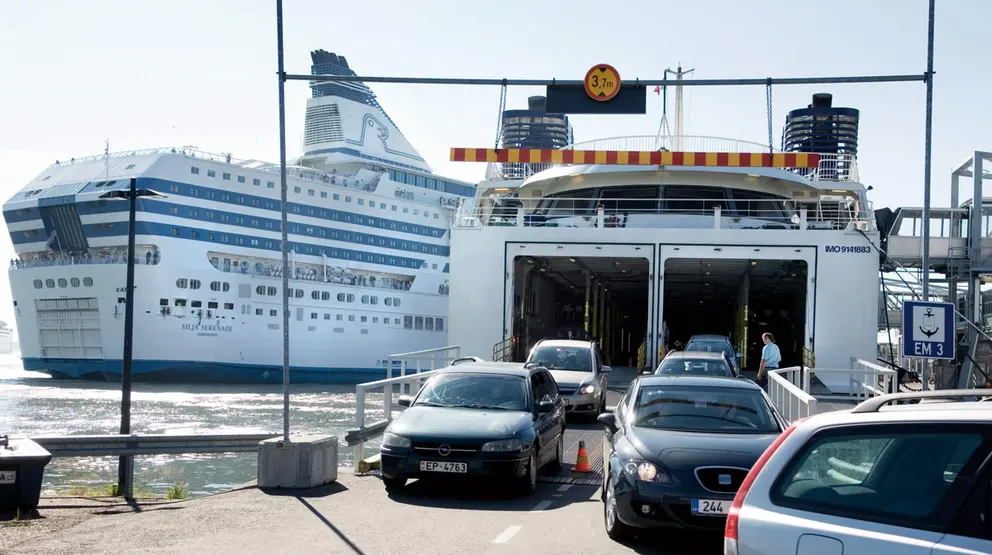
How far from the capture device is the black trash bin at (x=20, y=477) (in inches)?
340

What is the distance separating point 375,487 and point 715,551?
430cm

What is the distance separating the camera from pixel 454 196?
71.9 m

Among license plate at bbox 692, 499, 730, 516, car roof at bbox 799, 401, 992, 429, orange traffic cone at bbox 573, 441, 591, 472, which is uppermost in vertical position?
car roof at bbox 799, 401, 992, 429

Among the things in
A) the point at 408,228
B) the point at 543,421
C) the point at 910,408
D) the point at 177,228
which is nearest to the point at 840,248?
the point at 543,421

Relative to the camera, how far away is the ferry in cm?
2245

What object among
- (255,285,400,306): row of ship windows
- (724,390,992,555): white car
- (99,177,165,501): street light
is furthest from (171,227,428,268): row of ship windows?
(724,390,992,555): white car

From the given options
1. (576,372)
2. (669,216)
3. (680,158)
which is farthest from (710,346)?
(680,158)

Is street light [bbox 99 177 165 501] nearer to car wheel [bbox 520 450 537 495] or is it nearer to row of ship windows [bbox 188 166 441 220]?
car wheel [bbox 520 450 537 495]

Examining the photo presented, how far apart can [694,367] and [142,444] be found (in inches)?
361

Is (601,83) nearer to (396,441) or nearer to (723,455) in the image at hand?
(396,441)

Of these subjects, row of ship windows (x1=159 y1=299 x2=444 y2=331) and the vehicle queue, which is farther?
row of ship windows (x1=159 y1=299 x2=444 y2=331)

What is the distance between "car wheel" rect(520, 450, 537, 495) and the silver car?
6150mm

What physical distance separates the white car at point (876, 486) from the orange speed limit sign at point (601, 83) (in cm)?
966

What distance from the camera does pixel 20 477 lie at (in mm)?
8727
